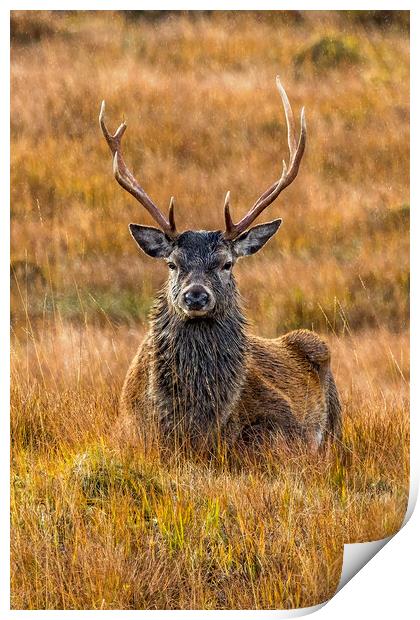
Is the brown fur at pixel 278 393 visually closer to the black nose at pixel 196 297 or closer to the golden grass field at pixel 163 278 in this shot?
the golden grass field at pixel 163 278

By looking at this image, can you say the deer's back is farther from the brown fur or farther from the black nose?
the black nose

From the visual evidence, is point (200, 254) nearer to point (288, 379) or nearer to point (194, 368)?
point (194, 368)

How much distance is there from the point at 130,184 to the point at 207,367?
2.38 feet

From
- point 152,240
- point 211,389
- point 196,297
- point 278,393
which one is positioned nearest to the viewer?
point 196,297

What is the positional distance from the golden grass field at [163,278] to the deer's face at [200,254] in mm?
100

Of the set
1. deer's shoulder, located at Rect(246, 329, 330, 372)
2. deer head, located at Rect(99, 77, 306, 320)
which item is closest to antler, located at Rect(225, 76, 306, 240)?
deer head, located at Rect(99, 77, 306, 320)

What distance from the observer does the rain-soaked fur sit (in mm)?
4816

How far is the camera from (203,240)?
4836 mm

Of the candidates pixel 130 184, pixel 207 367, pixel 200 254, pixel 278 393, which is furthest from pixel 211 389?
pixel 130 184

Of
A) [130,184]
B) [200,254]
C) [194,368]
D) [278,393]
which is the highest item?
[130,184]

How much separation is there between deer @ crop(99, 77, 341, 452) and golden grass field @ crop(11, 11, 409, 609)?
8 cm

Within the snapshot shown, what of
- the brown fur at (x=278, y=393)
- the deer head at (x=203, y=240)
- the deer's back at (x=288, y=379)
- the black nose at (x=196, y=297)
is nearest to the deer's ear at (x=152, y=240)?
the deer head at (x=203, y=240)

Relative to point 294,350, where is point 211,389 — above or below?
below
